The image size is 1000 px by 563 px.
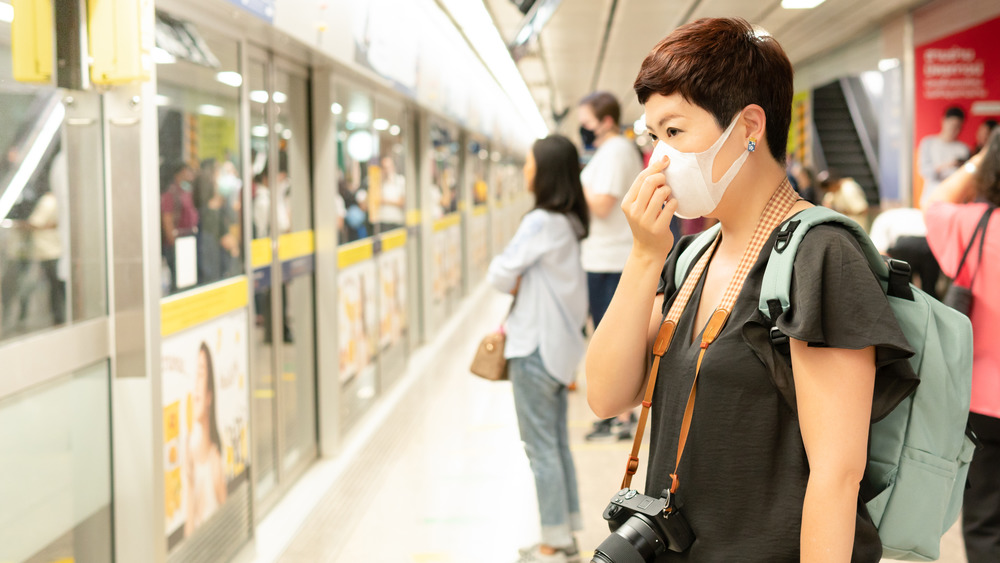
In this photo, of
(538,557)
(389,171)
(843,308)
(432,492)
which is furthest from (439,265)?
(843,308)

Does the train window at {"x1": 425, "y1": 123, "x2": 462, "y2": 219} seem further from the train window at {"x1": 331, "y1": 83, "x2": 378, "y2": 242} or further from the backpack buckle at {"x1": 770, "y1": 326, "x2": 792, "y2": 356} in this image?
the backpack buckle at {"x1": 770, "y1": 326, "x2": 792, "y2": 356}

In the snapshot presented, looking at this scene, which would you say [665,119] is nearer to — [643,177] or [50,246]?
[643,177]

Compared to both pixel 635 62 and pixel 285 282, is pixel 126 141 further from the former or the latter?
pixel 635 62

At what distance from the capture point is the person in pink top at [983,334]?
239cm

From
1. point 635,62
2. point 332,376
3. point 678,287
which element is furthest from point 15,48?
point 635,62

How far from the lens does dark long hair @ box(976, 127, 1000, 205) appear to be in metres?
2.39

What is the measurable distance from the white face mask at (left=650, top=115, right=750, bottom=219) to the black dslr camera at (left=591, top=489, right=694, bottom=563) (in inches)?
16.8

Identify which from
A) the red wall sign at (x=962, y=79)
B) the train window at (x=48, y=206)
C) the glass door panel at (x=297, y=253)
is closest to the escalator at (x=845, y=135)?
the red wall sign at (x=962, y=79)

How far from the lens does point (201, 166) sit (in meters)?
3.06

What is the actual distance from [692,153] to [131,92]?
5.65ft

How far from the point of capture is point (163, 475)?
257 cm

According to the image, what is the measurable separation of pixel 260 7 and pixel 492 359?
156 centimetres

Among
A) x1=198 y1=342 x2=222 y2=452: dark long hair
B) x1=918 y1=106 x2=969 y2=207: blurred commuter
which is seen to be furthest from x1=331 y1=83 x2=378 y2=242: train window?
x1=918 y1=106 x2=969 y2=207: blurred commuter

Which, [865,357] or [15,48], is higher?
[15,48]
